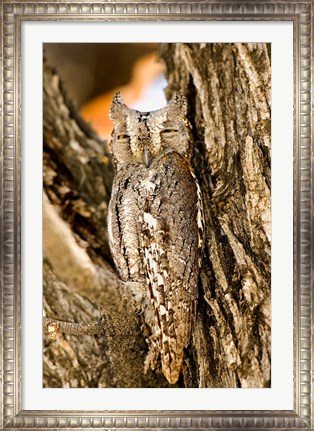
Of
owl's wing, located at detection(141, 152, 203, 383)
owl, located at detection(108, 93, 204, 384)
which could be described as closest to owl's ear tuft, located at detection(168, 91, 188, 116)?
owl, located at detection(108, 93, 204, 384)

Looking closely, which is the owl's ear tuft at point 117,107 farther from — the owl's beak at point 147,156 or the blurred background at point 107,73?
the owl's beak at point 147,156

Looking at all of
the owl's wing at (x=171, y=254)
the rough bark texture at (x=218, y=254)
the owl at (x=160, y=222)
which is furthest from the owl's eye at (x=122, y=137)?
the rough bark texture at (x=218, y=254)

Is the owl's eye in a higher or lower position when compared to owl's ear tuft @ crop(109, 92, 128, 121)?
lower

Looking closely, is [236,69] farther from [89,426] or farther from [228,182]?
[89,426]

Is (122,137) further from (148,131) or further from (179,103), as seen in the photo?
(179,103)

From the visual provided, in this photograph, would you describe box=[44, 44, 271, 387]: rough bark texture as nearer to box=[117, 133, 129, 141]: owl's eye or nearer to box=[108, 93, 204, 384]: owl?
box=[108, 93, 204, 384]: owl

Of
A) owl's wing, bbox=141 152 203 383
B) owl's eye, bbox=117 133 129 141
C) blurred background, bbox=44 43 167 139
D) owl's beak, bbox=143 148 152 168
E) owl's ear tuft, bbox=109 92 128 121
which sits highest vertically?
blurred background, bbox=44 43 167 139

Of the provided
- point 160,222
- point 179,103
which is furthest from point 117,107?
point 160,222
